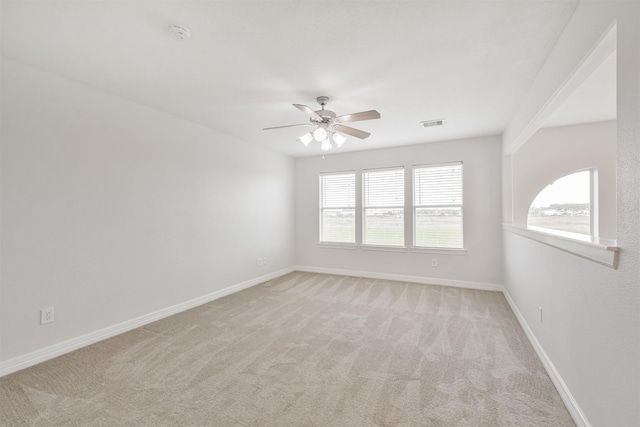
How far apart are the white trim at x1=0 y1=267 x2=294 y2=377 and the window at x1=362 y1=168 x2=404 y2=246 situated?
286 centimetres

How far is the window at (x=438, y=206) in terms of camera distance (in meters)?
4.86

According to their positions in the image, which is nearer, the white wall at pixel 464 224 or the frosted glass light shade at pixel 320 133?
the frosted glass light shade at pixel 320 133

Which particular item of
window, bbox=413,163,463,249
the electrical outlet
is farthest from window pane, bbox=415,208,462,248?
the electrical outlet

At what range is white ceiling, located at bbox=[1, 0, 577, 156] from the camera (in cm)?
175

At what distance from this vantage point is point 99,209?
9.39ft

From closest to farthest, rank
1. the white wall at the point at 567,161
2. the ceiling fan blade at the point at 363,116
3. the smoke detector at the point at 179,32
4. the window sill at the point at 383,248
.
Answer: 1. the smoke detector at the point at 179,32
2. the ceiling fan blade at the point at 363,116
3. the white wall at the point at 567,161
4. the window sill at the point at 383,248

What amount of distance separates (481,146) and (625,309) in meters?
3.96

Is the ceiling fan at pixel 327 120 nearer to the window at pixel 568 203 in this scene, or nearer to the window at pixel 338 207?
the window at pixel 338 207

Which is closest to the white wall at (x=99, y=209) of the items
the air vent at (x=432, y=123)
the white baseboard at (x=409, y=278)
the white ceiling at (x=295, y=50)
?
the white ceiling at (x=295, y=50)

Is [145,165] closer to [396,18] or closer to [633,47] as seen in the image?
[396,18]

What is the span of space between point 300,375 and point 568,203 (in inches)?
190

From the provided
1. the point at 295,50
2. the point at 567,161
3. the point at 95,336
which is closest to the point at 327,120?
the point at 295,50

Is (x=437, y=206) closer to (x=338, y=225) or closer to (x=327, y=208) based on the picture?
(x=338, y=225)

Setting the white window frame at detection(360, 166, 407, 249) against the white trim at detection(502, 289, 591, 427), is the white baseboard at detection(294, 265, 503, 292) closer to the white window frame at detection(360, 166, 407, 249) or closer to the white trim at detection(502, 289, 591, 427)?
the white window frame at detection(360, 166, 407, 249)
